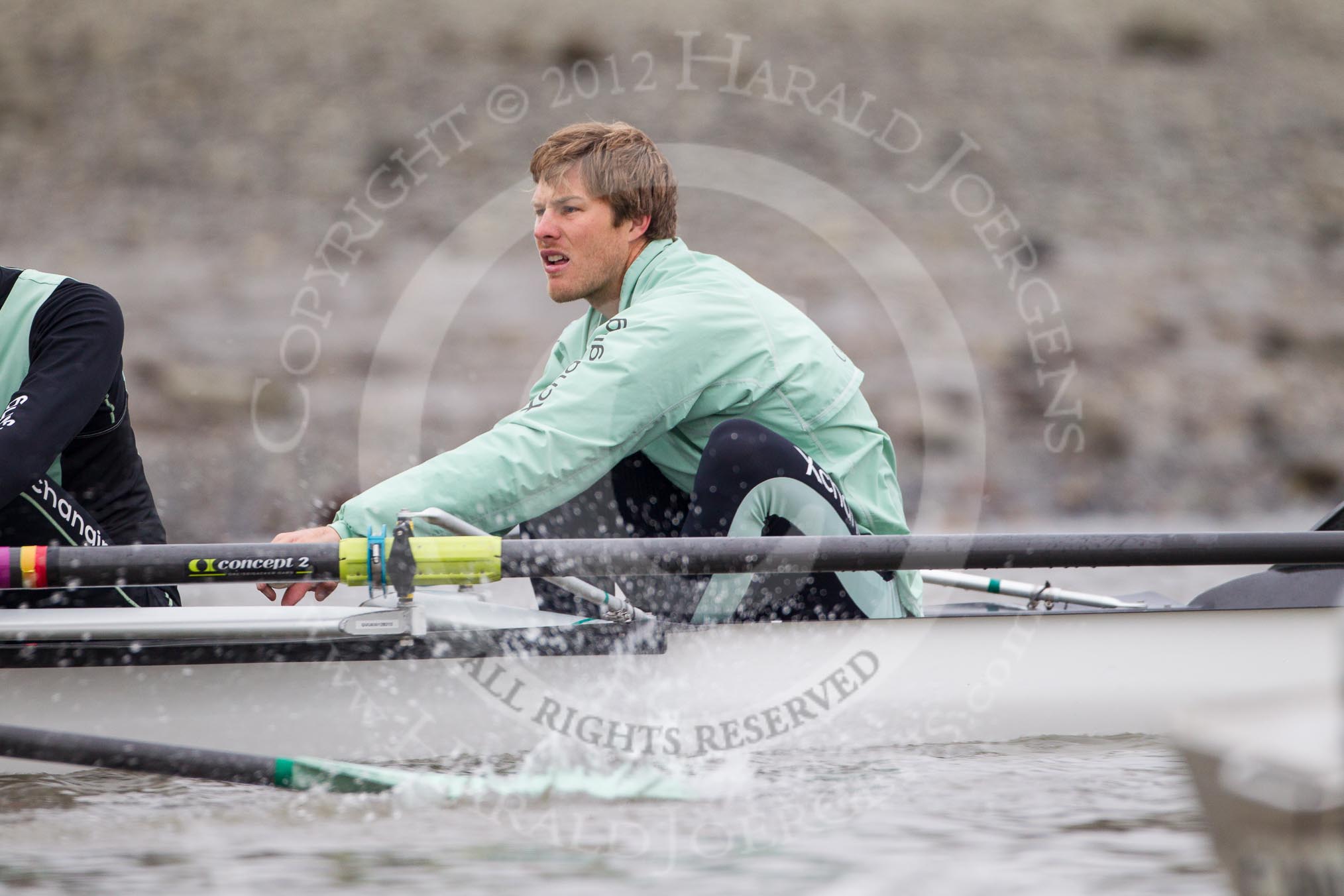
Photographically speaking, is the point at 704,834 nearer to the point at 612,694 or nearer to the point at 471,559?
the point at 612,694

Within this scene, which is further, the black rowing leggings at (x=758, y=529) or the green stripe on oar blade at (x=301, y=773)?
the black rowing leggings at (x=758, y=529)

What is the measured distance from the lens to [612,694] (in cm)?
185

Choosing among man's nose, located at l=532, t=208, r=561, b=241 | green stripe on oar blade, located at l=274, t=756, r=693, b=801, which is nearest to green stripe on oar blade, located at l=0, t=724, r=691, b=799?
green stripe on oar blade, located at l=274, t=756, r=693, b=801

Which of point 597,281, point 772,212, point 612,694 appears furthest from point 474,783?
point 772,212

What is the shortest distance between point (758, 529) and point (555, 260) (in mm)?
559

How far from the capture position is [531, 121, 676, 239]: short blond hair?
210 centimetres

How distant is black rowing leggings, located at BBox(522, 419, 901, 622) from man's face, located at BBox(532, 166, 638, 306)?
367 millimetres

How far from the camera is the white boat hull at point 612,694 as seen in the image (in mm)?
1817

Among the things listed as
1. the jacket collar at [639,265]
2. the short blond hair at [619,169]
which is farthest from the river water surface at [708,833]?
the short blond hair at [619,169]

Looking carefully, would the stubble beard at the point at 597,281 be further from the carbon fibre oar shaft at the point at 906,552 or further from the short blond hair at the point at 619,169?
the carbon fibre oar shaft at the point at 906,552

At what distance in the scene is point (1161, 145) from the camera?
17.1 metres

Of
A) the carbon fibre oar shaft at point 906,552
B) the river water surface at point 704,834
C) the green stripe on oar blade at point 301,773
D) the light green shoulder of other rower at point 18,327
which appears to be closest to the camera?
the river water surface at point 704,834

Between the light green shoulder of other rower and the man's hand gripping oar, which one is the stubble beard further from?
the light green shoulder of other rower

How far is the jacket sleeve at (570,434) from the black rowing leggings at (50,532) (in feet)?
1.29
